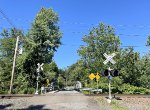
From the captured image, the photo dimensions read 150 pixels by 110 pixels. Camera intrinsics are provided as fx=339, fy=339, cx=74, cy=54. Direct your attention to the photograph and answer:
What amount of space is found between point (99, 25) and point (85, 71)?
11086 mm

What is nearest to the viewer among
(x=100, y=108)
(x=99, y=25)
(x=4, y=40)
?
(x=100, y=108)

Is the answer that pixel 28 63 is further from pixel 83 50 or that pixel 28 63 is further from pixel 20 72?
pixel 83 50

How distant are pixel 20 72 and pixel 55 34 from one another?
429 inches

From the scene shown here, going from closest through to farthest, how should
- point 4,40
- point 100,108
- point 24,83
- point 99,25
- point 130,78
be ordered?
point 100,108
point 24,83
point 130,78
point 99,25
point 4,40

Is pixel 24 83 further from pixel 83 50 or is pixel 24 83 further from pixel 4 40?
pixel 4 40

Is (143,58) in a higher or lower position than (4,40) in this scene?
lower

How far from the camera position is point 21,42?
72312 millimetres

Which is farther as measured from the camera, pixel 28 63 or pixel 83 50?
pixel 83 50

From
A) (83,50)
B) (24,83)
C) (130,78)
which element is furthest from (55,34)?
(130,78)

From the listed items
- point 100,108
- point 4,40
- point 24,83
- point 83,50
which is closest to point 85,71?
point 83,50

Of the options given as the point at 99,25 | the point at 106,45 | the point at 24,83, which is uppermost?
the point at 99,25

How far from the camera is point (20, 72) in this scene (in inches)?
2613

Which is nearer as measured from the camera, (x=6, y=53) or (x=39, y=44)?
(x=39, y=44)

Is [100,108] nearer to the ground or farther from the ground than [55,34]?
nearer to the ground
